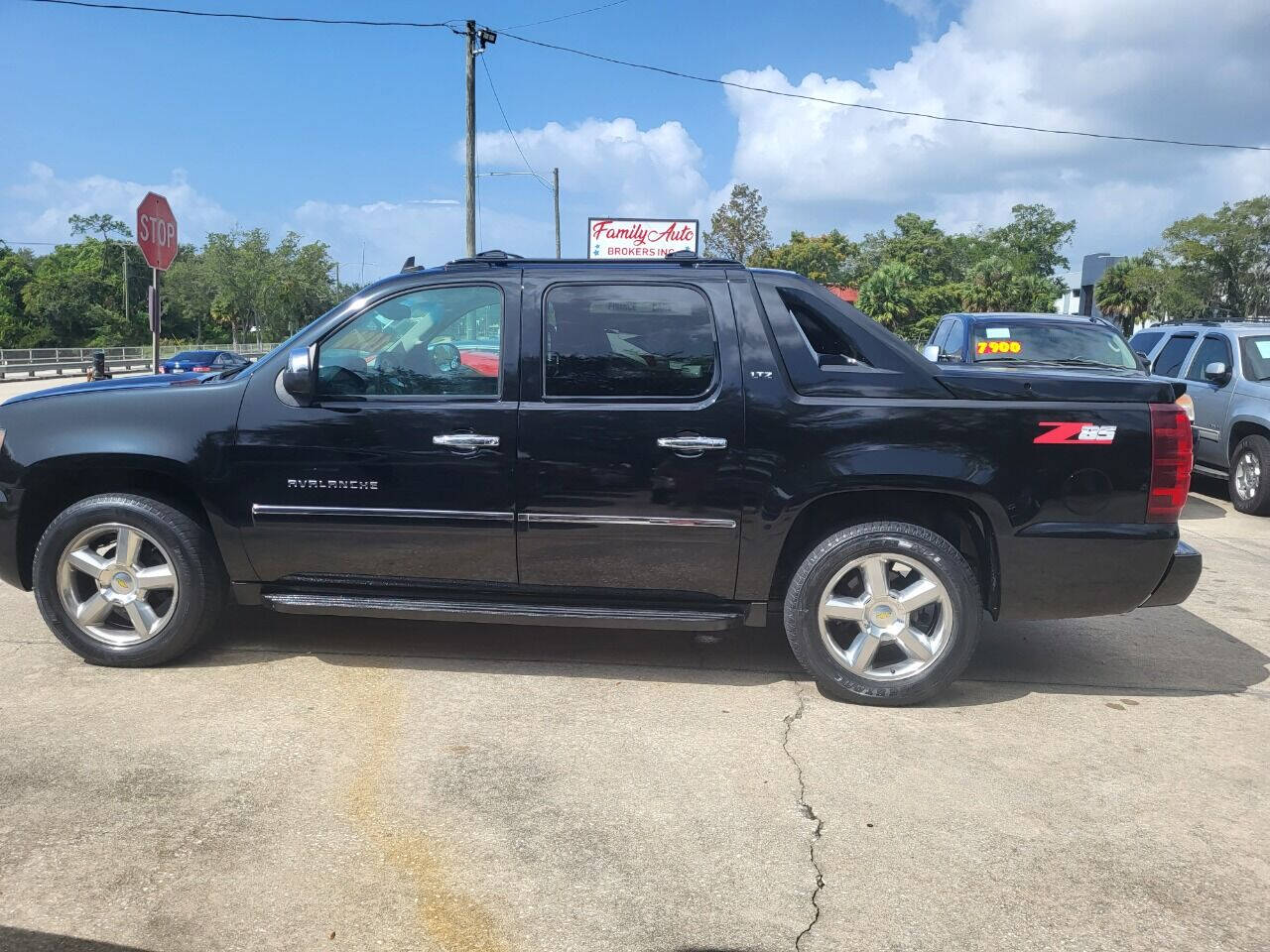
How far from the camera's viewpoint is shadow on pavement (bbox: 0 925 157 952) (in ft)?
8.42

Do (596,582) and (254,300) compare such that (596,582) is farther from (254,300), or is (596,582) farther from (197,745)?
(254,300)

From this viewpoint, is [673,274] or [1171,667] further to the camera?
[1171,667]

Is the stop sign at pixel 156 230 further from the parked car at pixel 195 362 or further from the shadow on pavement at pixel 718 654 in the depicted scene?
the parked car at pixel 195 362

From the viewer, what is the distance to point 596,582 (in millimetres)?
4422

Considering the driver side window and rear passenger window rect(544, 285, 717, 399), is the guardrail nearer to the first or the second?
the driver side window

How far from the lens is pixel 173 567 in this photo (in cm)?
457

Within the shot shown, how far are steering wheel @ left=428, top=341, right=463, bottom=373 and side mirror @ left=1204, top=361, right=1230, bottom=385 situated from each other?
27.3 ft

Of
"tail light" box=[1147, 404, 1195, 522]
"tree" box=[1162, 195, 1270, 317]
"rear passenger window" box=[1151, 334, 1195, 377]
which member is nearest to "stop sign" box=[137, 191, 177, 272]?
"tail light" box=[1147, 404, 1195, 522]

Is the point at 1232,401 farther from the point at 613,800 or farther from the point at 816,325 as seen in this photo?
the point at 613,800

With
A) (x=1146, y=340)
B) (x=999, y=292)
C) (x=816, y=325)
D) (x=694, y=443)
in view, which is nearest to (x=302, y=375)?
(x=694, y=443)

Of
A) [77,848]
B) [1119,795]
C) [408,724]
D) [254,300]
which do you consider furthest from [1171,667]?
[254,300]

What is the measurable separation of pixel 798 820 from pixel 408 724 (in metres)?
1.61

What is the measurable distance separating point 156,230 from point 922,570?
9.56 metres

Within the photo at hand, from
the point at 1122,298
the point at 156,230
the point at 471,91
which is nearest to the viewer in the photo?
the point at 156,230
